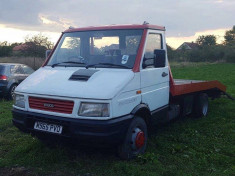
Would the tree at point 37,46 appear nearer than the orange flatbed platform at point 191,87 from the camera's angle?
No

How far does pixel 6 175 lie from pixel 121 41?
3.05m

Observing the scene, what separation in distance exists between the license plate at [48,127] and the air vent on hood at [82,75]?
0.84 m

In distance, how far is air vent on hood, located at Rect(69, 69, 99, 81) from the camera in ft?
15.7

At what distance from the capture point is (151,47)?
223 inches

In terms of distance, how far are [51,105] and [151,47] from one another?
2.27m

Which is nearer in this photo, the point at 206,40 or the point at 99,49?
the point at 99,49

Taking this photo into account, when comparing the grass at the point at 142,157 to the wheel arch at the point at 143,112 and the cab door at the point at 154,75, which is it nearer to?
the wheel arch at the point at 143,112

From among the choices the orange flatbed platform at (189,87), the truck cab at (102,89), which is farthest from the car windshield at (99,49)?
the orange flatbed platform at (189,87)

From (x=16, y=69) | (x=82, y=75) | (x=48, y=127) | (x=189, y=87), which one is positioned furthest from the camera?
(x=16, y=69)

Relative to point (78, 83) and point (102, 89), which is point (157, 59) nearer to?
point (102, 89)

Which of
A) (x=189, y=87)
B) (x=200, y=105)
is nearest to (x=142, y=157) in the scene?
(x=189, y=87)

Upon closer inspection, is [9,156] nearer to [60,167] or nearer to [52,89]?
[60,167]

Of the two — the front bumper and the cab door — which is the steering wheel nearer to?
the cab door

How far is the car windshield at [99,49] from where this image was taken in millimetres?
5258
